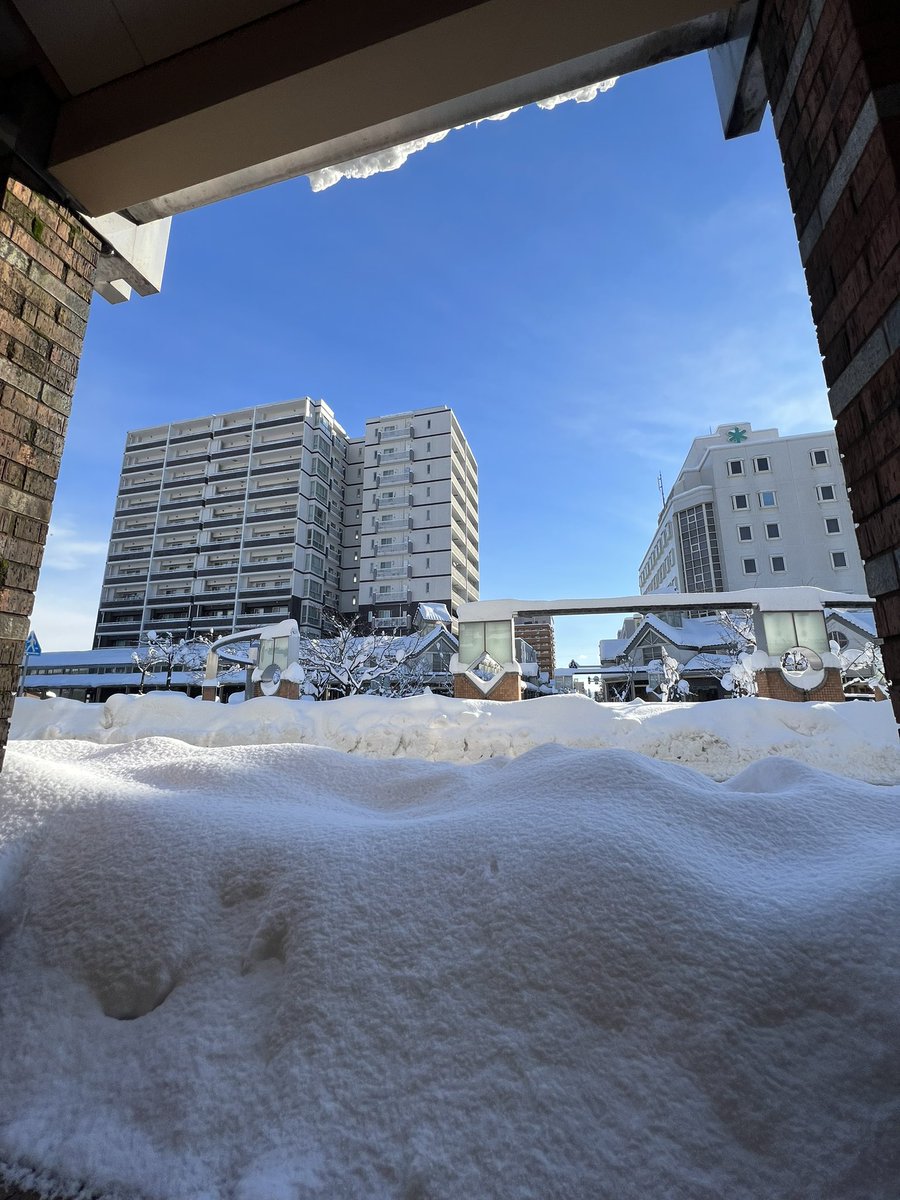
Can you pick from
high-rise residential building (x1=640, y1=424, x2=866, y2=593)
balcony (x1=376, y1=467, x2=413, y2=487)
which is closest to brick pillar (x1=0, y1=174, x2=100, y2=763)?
high-rise residential building (x1=640, y1=424, x2=866, y2=593)

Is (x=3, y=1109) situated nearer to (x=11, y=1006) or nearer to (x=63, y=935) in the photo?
(x=11, y=1006)

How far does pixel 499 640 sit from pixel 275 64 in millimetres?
11626

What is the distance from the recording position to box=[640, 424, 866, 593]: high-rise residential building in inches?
1366

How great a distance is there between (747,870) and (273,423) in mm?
55125

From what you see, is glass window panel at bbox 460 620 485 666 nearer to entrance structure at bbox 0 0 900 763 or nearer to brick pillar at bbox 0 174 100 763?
→ entrance structure at bbox 0 0 900 763

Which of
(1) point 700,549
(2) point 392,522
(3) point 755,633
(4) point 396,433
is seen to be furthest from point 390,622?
(3) point 755,633

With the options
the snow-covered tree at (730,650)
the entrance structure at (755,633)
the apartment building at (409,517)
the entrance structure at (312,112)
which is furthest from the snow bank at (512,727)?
the apartment building at (409,517)

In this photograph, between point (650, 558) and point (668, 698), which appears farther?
point (650, 558)

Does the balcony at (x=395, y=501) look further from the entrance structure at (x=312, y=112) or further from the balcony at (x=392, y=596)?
the entrance structure at (x=312, y=112)

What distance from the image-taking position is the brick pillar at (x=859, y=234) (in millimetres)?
1348

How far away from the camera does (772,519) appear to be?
36.2 m

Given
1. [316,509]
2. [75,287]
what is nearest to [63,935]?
[75,287]

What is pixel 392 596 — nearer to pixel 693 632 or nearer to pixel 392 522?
pixel 392 522

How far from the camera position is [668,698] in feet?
104
